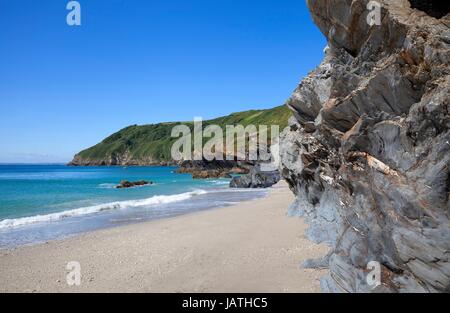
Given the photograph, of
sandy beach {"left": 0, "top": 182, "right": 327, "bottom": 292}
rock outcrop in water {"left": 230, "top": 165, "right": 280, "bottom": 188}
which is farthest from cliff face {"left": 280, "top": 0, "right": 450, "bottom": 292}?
rock outcrop in water {"left": 230, "top": 165, "right": 280, "bottom": 188}

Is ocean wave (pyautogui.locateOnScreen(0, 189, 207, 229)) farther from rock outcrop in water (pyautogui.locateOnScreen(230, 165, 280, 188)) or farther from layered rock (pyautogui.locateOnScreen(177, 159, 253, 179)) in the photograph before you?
layered rock (pyautogui.locateOnScreen(177, 159, 253, 179))

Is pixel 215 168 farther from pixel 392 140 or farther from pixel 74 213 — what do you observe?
pixel 392 140

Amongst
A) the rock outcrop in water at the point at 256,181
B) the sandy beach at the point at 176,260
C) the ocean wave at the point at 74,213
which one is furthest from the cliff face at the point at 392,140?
the rock outcrop in water at the point at 256,181

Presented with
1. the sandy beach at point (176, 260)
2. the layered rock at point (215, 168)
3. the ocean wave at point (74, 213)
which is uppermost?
the layered rock at point (215, 168)

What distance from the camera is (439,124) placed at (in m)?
6.80

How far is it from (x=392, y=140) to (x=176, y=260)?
9.29 metres

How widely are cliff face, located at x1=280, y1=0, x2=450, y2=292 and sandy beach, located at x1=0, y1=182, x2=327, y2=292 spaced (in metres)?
1.83

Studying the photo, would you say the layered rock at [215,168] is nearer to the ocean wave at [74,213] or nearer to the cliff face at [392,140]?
the ocean wave at [74,213]

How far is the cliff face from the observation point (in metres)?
6.82

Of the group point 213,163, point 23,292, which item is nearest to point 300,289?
point 23,292

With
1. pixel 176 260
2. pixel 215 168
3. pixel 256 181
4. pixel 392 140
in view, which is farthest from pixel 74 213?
pixel 215 168

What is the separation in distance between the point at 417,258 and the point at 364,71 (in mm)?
5023

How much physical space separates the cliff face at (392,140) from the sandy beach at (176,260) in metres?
1.83

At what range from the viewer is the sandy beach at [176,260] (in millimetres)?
11125
